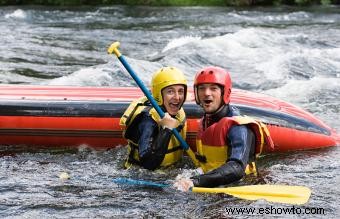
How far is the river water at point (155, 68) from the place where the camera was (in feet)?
14.2

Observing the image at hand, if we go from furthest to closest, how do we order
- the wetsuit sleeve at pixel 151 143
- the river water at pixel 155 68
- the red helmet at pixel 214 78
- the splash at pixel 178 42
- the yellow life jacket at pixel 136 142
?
the splash at pixel 178 42
the yellow life jacket at pixel 136 142
the wetsuit sleeve at pixel 151 143
the river water at pixel 155 68
the red helmet at pixel 214 78

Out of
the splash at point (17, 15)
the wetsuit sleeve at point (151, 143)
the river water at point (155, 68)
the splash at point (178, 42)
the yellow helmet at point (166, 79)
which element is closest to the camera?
the river water at point (155, 68)

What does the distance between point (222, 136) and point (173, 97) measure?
617mm

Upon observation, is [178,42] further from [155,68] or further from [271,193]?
[271,193]

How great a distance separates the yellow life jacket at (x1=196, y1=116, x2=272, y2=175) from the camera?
4.20 metres

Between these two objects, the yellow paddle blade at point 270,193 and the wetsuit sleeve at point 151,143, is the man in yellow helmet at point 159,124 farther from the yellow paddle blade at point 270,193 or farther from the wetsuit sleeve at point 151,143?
the yellow paddle blade at point 270,193

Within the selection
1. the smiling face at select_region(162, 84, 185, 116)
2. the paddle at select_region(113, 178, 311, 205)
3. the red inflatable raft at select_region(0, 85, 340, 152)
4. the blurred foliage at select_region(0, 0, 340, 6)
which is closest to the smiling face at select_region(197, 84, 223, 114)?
the smiling face at select_region(162, 84, 185, 116)

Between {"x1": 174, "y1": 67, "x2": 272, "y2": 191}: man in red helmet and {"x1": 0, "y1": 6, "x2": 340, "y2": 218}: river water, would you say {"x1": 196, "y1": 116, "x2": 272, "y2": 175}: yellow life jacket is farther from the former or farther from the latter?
{"x1": 0, "y1": 6, "x2": 340, "y2": 218}: river water

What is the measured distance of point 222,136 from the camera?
13.9ft

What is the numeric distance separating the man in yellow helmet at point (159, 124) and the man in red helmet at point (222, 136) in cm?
32

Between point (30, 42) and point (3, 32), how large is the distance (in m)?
2.04

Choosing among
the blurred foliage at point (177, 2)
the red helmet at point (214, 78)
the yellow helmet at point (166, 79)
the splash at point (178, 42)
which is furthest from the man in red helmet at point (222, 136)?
the blurred foliage at point (177, 2)

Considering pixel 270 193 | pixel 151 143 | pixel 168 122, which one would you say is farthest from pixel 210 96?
pixel 270 193

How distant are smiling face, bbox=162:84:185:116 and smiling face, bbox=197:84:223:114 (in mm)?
438
